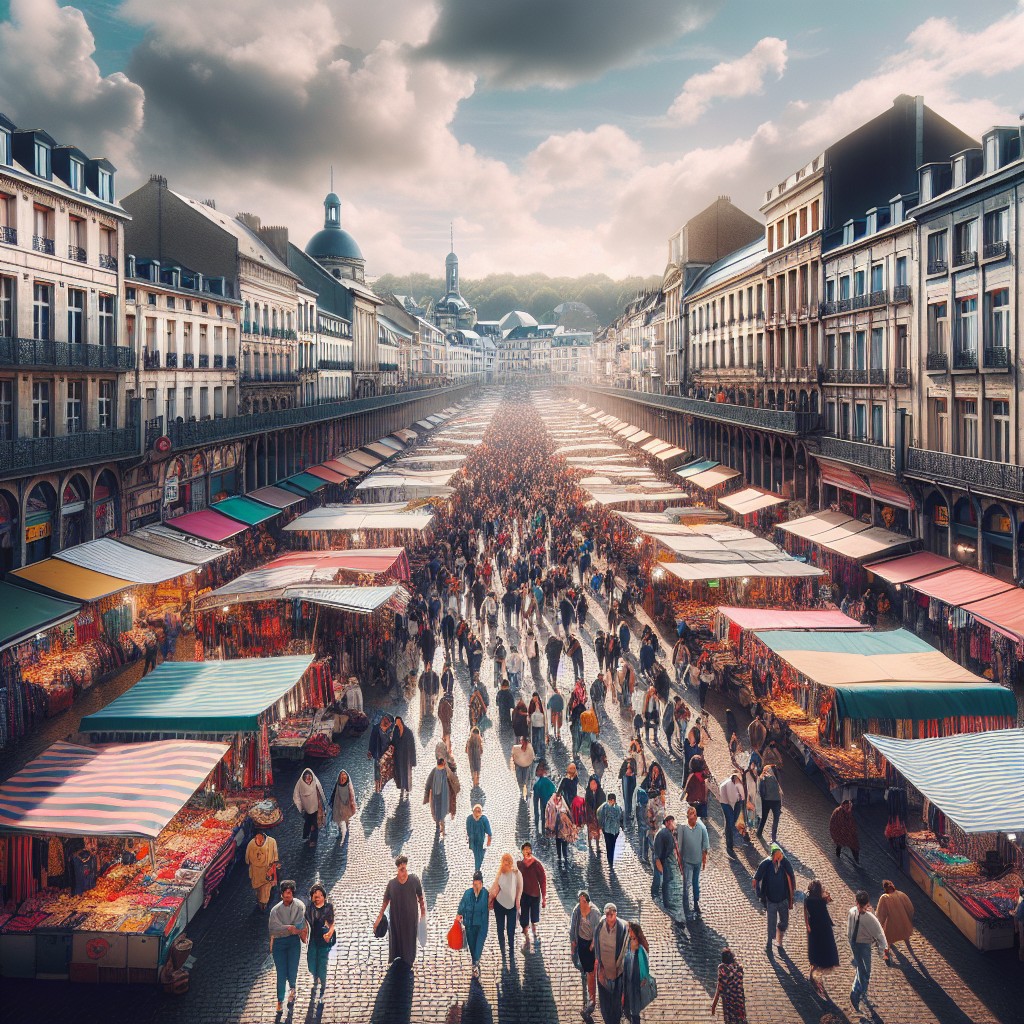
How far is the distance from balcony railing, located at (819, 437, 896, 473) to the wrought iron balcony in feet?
23.6

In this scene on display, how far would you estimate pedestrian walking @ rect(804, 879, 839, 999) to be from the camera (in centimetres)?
1035

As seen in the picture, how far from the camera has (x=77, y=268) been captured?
26547mm

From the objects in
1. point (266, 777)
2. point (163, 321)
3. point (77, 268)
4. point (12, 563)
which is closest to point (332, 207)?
point (163, 321)

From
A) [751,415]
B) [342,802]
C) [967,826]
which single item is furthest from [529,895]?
[751,415]

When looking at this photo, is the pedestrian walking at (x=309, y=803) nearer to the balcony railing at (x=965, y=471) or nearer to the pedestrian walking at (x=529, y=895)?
the pedestrian walking at (x=529, y=895)

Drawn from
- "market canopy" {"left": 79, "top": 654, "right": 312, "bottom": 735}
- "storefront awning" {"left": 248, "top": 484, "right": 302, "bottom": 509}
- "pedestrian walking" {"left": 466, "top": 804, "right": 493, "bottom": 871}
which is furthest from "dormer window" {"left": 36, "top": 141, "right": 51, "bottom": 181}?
"pedestrian walking" {"left": 466, "top": 804, "right": 493, "bottom": 871}

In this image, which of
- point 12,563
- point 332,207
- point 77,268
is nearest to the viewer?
point 12,563

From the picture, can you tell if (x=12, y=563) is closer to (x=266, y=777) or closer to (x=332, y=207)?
(x=266, y=777)

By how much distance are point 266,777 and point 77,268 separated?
61.0ft

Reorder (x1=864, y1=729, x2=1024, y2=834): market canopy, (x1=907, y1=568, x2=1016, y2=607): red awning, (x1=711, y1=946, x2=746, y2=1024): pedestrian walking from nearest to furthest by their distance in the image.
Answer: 1. (x1=711, y1=946, x2=746, y2=1024): pedestrian walking
2. (x1=864, y1=729, x2=1024, y2=834): market canopy
3. (x1=907, y1=568, x2=1016, y2=607): red awning

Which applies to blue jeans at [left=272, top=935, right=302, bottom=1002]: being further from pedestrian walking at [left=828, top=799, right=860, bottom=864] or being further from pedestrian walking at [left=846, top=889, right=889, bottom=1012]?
pedestrian walking at [left=828, top=799, right=860, bottom=864]

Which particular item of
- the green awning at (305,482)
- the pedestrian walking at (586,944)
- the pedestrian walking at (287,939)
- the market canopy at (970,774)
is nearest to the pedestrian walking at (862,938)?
the market canopy at (970,774)

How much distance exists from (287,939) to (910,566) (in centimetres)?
2311

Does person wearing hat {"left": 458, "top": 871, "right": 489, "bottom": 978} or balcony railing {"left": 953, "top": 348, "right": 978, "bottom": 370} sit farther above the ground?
balcony railing {"left": 953, "top": 348, "right": 978, "bottom": 370}
